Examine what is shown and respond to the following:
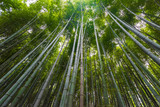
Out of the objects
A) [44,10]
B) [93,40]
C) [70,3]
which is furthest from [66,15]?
[93,40]

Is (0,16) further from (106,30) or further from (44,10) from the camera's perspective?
(106,30)

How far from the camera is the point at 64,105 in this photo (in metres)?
0.98

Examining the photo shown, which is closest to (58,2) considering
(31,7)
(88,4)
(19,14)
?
(31,7)

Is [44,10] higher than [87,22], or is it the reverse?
[44,10]

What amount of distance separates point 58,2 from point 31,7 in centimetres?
137

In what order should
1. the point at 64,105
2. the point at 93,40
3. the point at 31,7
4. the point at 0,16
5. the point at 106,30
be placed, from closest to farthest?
the point at 64,105 → the point at 0,16 → the point at 31,7 → the point at 106,30 → the point at 93,40

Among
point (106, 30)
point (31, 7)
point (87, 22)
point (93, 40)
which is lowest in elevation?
point (93, 40)

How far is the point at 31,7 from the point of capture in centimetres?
371

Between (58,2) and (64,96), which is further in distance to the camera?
(58,2)

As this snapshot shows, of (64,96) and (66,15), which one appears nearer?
(64,96)

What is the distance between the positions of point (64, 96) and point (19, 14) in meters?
4.30

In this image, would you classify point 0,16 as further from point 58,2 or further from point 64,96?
point 64,96

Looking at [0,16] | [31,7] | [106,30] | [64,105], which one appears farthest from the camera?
[106,30]

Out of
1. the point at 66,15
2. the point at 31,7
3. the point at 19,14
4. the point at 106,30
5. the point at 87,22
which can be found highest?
the point at 31,7
